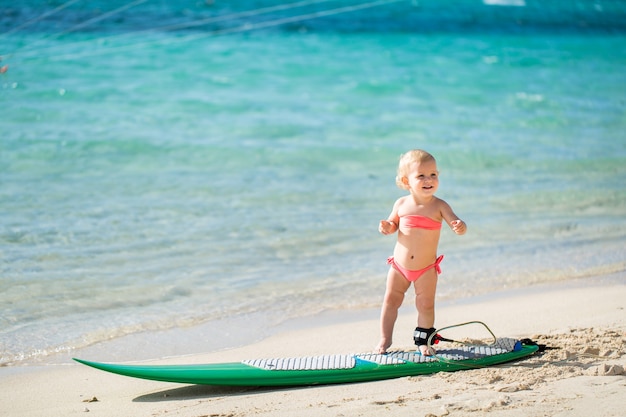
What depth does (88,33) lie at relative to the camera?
48.8ft

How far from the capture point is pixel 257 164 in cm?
856

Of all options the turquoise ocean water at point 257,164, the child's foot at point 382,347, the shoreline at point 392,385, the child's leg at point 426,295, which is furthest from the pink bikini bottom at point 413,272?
the turquoise ocean water at point 257,164

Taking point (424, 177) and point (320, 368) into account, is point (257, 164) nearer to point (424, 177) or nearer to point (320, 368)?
point (424, 177)

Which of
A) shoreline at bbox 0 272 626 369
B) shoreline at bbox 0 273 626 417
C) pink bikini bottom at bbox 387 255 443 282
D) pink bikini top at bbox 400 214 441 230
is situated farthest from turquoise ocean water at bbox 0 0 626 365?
pink bikini top at bbox 400 214 441 230

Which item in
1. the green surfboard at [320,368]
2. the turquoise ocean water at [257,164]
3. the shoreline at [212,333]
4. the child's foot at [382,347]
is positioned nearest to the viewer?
the green surfboard at [320,368]

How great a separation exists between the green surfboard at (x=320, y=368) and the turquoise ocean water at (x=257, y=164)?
635mm

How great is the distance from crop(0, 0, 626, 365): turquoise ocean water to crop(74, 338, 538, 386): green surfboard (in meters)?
0.64

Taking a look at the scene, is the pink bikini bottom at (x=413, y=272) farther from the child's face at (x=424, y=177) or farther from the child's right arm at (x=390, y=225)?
the child's face at (x=424, y=177)

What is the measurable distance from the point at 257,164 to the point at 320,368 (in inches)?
193

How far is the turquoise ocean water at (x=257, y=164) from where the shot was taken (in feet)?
17.4

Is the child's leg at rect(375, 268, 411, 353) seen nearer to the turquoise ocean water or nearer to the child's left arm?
the child's left arm

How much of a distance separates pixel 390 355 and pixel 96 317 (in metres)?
1.81

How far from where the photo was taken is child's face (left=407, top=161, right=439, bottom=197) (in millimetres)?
3938

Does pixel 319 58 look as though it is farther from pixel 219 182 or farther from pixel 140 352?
pixel 140 352
